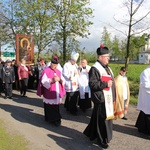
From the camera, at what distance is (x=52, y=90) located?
6.61 metres

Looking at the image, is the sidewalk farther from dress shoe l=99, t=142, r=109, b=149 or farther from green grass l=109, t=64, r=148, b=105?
green grass l=109, t=64, r=148, b=105

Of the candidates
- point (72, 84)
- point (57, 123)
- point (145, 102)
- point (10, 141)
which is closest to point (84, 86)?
point (72, 84)

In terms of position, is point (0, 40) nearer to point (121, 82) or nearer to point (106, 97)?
point (121, 82)

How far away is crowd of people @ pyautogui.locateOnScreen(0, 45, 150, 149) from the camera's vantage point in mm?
4824

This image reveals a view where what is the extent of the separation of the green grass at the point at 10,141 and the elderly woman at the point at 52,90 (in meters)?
1.34

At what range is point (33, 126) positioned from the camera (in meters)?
6.37

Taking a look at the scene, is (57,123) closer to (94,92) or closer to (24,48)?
(94,92)

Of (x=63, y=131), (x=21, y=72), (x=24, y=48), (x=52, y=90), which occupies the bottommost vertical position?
(x=63, y=131)

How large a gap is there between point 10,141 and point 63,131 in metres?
1.47

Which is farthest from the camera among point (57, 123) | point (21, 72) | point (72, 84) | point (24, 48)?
point (24, 48)

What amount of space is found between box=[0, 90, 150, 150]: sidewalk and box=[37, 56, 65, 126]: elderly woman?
26cm

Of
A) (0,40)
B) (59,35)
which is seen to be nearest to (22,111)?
(59,35)

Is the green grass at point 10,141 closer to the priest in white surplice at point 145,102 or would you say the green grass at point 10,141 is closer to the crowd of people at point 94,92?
the crowd of people at point 94,92

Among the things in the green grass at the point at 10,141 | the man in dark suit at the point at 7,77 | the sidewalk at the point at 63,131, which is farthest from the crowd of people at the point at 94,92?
the green grass at the point at 10,141
